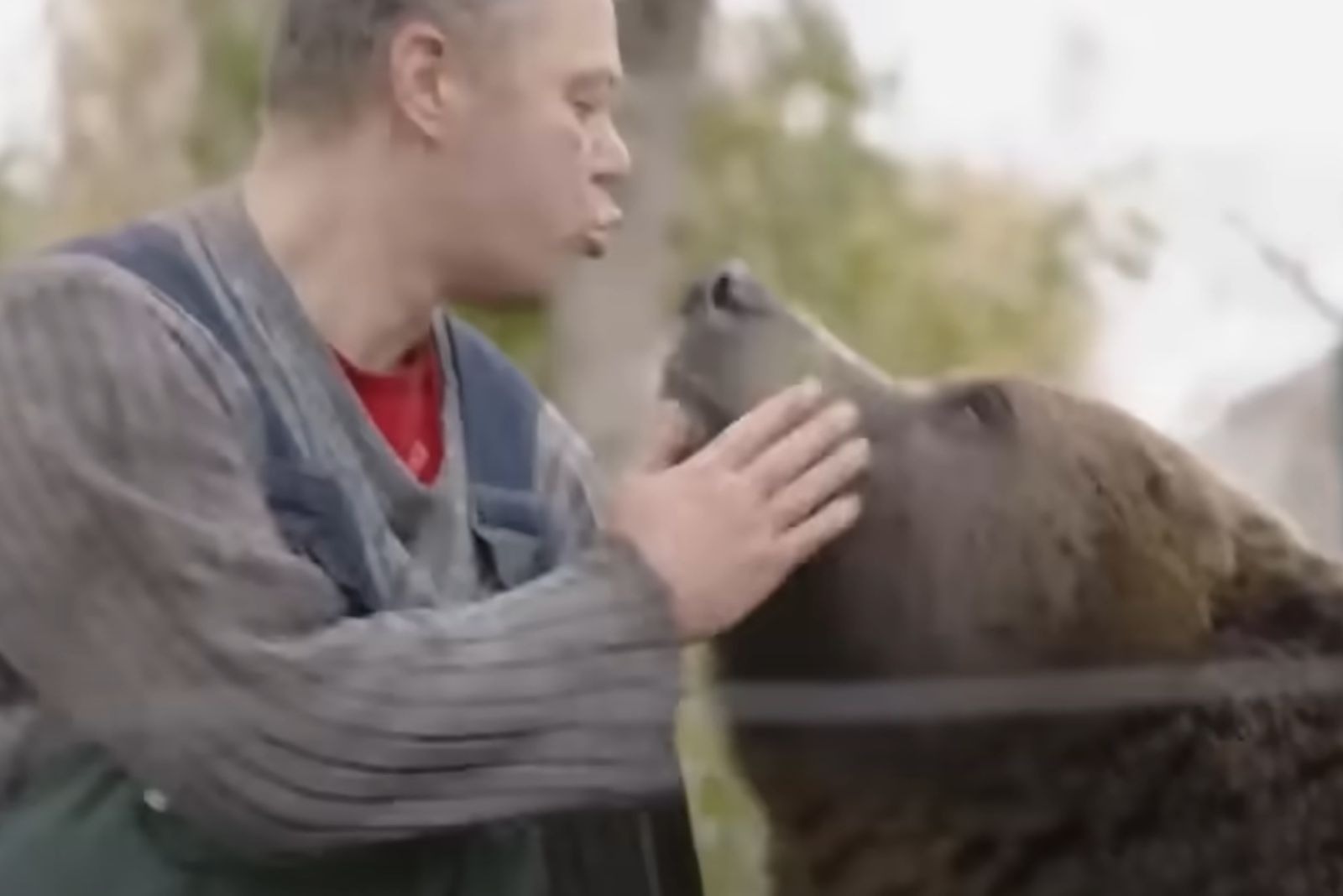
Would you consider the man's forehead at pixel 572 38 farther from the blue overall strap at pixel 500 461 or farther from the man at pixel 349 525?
the blue overall strap at pixel 500 461

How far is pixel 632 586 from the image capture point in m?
1.65

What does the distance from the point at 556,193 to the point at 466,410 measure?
20cm

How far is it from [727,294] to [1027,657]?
362 mm

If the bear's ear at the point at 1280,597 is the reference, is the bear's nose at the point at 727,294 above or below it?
above

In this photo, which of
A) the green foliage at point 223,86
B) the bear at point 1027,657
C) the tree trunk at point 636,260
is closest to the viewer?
the bear at point 1027,657

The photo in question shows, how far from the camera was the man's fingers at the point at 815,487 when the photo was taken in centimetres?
172

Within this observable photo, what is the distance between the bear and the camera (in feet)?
6.47

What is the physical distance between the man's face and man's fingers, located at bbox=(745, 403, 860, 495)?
20 centimetres

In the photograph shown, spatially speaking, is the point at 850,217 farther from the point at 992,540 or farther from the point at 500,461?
the point at 500,461

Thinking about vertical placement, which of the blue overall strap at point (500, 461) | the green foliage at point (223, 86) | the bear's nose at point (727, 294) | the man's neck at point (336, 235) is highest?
the man's neck at point (336, 235)

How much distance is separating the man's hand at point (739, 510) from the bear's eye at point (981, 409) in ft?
1.13

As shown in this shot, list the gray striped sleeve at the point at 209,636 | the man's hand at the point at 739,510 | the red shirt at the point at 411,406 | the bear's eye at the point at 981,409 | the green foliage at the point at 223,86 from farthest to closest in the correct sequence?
the green foliage at the point at 223,86, the bear's eye at the point at 981,409, the red shirt at the point at 411,406, the man's hand at the point at 739,510, the gray striped sleeve at the point at 209,636

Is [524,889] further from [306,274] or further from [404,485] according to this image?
[306,274]

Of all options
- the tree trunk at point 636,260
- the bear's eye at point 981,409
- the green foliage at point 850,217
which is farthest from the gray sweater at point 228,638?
the green foliage at point 850,217
